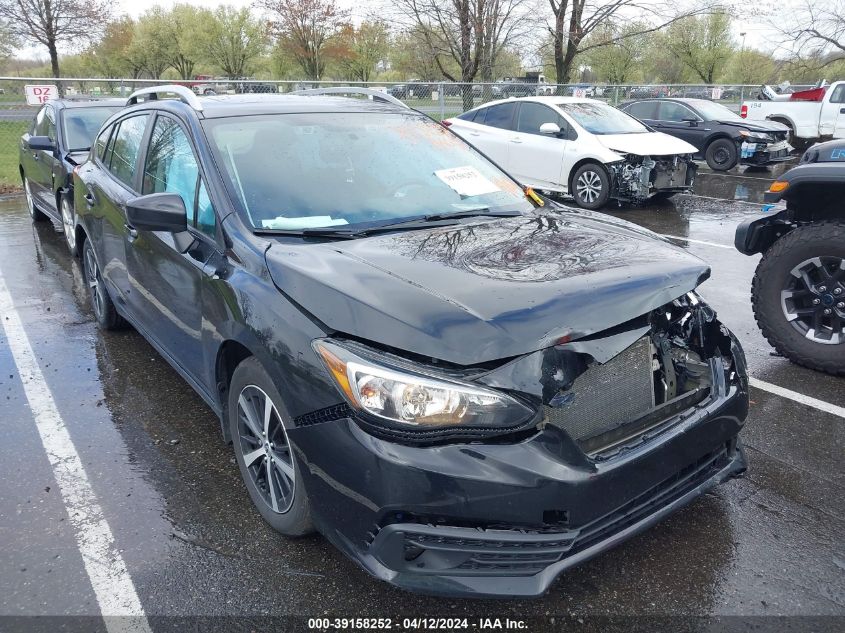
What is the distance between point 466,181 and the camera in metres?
3.60

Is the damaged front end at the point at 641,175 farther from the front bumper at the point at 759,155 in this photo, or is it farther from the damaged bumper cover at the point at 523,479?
the damaged bumper cover at the point at 523,479

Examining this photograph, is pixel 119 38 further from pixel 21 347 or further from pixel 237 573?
pixel 237 573

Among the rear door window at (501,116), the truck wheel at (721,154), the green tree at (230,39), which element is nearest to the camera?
the rear door window at (501,116)

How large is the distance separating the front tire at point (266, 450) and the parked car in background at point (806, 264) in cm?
344

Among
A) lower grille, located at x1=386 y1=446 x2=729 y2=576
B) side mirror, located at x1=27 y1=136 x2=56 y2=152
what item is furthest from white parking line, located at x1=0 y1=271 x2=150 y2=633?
side mirror, located at x1=27 y1=136 x2=56 y2=152

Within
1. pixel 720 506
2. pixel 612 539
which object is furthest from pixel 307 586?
pixel 720 506

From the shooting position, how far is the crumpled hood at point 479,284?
215cm

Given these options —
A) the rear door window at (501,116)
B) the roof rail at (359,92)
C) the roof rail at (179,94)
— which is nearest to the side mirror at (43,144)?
the roof rail at (179,94)

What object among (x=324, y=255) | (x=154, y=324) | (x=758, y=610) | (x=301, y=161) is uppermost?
(x=301, y=161)

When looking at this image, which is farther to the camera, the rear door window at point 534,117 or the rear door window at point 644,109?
the rear door window at point 644,109

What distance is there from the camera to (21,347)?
5.01m

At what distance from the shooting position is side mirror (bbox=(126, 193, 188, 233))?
299 cm

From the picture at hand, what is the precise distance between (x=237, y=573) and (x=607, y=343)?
1.64 meters

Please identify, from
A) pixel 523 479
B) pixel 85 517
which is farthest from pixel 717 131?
pixel 85 517
